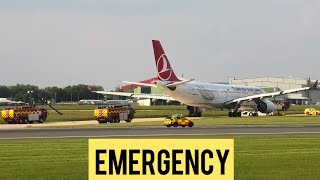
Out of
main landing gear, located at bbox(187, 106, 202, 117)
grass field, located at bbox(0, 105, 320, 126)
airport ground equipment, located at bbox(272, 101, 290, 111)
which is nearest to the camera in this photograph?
grass field, located at bbox(0, 105, 320, 126)

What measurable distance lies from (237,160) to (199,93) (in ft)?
224

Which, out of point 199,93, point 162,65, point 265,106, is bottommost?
point 265,106

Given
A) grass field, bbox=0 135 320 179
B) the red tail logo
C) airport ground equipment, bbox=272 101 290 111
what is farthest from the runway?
airport ground equipment, bbox=272 101 290 111

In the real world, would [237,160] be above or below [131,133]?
below

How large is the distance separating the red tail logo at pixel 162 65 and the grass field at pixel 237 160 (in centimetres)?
5241

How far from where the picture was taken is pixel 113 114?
84.9m

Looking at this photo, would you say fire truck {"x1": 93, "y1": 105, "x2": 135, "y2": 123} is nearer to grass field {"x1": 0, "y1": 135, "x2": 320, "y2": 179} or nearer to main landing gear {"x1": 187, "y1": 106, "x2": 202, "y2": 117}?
main landing gear {"x1": 187, "y1": 106, "x2": 202, "y2": 117}

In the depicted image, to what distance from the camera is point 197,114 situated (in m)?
99.8

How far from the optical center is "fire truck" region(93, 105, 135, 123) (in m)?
83.4

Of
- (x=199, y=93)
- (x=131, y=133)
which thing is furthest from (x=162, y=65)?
(x=131, y=133)

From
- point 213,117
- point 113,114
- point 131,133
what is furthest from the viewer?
point 213,117

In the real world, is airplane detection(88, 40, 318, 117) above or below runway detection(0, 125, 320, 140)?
above

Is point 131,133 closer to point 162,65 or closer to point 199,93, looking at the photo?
point 162,65

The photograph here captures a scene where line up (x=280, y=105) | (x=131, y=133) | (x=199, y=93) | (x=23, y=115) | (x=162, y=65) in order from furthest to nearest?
(x=280, y=105) < (x=199, y=93) < (x=162, y=65) < (x=23, y=115) < (x=131, y=133)
